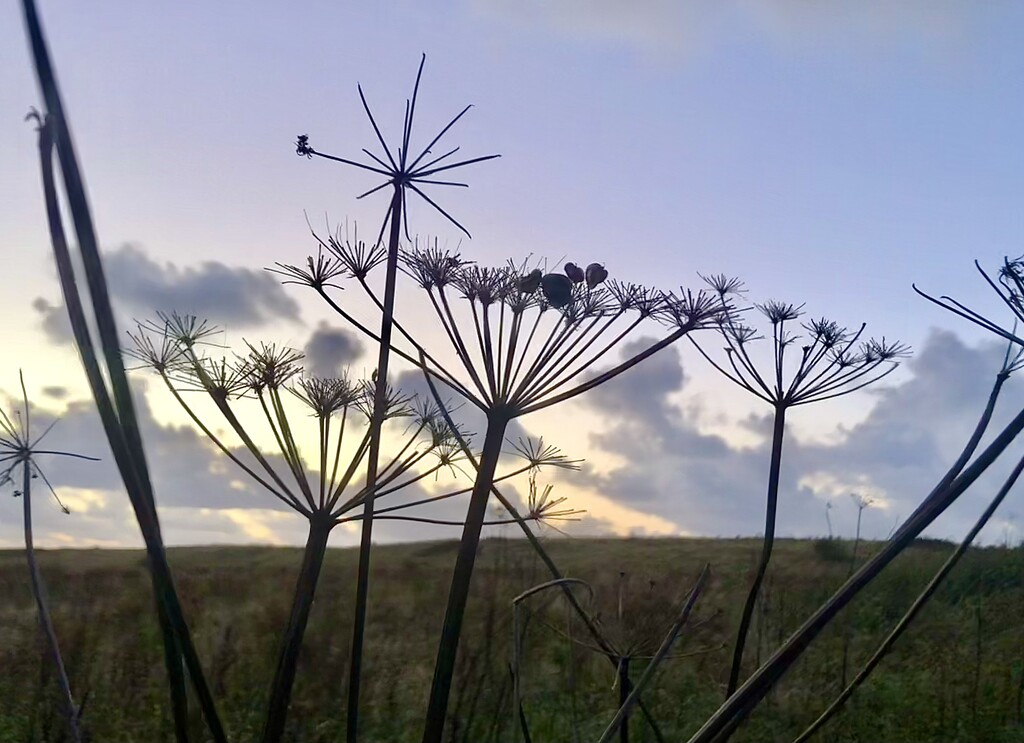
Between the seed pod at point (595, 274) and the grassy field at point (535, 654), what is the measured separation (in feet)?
4.03

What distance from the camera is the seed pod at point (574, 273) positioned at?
9.91 feet

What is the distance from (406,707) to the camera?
9.07 metres

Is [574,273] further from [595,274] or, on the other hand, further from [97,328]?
[97,328]

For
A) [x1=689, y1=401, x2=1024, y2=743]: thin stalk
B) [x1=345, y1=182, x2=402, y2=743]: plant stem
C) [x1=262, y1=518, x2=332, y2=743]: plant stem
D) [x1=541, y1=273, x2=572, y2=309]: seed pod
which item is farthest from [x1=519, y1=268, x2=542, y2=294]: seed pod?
[x1=689, y1=401, x2=1024, y2=743]: thin stalk

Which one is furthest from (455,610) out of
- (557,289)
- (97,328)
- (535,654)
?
(535,654)

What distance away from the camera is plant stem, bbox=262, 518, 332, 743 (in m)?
2.41

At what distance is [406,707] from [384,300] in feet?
23.8

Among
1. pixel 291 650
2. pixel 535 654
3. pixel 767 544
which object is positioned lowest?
pixel 535 654

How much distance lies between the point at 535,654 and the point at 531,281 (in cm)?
491

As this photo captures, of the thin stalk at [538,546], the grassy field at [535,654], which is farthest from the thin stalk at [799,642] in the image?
the grassy field at [535,654]

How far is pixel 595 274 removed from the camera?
3.02 m

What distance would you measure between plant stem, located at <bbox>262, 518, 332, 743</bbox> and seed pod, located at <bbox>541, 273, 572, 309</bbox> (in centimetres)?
97

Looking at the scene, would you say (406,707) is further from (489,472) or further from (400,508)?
(489,472)

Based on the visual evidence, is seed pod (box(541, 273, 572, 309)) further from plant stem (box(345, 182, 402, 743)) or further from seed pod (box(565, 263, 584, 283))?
plant stem (box(345, 182, 402, 743))
